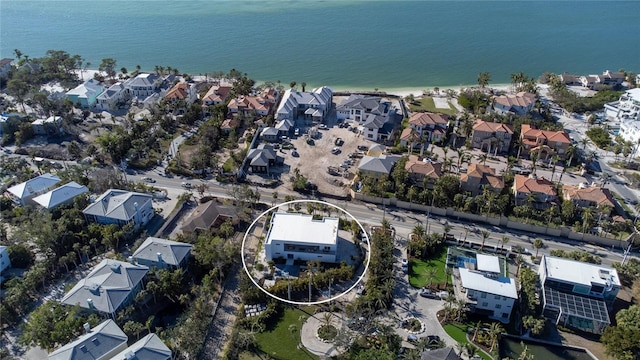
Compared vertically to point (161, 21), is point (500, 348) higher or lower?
lower

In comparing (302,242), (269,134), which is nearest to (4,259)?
(302,242)

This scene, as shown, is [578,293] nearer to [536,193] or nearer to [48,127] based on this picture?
[536,193]

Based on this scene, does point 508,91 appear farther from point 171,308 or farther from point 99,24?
point 99,24

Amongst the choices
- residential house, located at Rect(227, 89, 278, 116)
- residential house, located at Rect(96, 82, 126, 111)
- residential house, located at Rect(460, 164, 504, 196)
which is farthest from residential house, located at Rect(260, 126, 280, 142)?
residential house, located at Rect(460, 164, 504, 196)

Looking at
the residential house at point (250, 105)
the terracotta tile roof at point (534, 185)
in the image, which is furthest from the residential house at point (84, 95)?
the terracotta tile roof at point (534, 185)

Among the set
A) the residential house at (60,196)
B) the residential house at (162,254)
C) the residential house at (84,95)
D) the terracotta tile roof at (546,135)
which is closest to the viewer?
the residential house at (162,254)

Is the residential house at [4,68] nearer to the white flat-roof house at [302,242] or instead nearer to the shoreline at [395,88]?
the shoreline at [395,88]

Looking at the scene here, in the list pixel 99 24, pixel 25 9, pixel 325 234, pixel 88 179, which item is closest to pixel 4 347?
pixel 88 179

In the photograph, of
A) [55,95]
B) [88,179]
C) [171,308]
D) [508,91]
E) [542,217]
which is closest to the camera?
[171,308]
